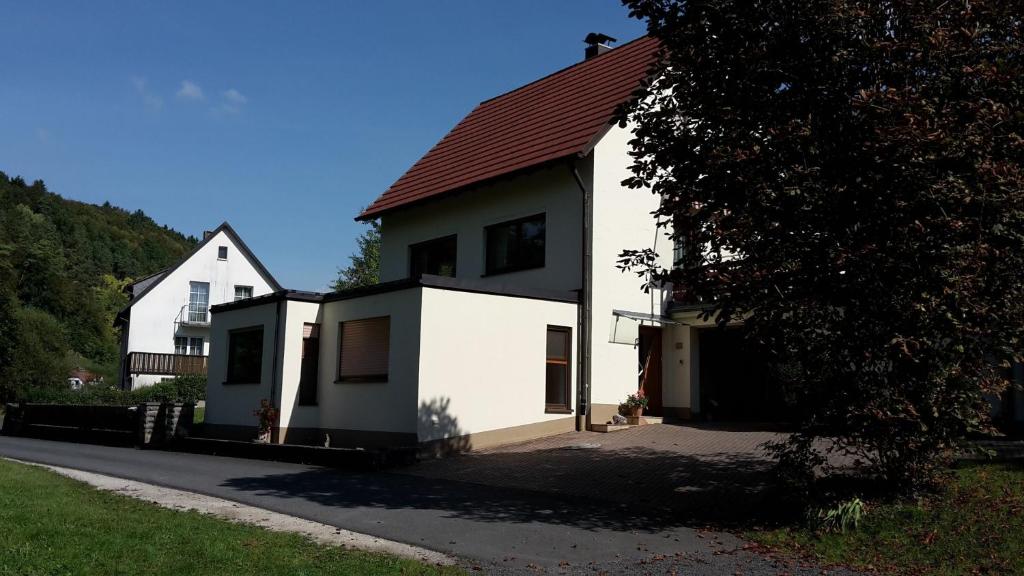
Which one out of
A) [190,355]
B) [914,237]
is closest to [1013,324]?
[914,237]

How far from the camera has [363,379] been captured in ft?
57.2

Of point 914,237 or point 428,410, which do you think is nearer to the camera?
point 914,237

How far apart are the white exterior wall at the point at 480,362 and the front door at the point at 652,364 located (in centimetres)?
290

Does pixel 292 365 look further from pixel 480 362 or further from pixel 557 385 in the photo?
pixel 557 385

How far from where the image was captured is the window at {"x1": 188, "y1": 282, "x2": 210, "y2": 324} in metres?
52.3

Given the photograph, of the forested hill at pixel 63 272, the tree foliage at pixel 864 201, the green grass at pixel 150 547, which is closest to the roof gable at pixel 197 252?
the forested hill at pixel 63 272

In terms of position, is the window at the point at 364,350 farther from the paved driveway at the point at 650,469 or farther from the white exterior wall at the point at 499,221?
the paved driveway at the point at 650,469

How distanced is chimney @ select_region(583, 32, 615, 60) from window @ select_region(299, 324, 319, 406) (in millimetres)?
12212

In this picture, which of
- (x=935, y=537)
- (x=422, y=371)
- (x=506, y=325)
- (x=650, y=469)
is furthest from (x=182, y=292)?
(x=935, y=537)

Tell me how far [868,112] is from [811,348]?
8.24 feet

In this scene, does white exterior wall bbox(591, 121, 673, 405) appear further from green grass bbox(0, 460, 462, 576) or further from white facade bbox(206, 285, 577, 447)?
green grass bbox(0, 460, 462, 576)

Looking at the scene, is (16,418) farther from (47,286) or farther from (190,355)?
(47,286)

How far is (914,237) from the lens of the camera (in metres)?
8.02

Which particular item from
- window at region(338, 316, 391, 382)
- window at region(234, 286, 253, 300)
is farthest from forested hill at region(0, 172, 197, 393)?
window at region(338, 316, 391, 382)
